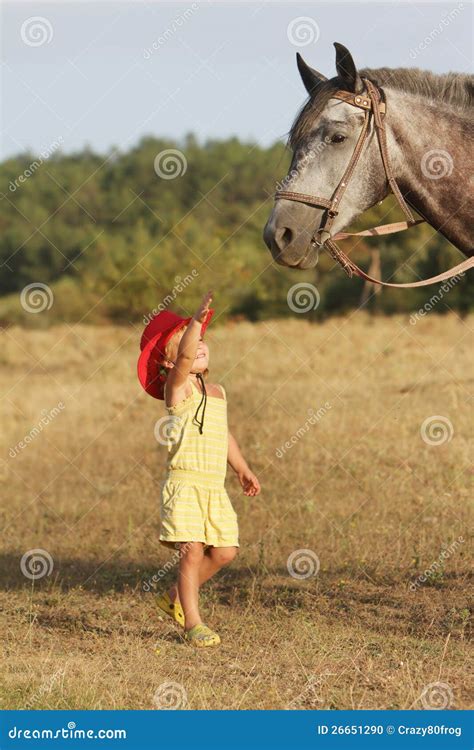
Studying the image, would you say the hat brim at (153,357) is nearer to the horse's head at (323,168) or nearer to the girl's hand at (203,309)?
the girl's hand at (203,309)

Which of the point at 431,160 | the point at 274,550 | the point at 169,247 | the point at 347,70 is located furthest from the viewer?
the point at 169,247

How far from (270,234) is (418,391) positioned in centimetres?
803

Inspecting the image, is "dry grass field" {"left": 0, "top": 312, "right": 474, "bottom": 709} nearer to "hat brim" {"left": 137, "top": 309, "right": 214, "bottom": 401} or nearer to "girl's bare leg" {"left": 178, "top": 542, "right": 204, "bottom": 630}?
"girl's bare leg" {"left": 178, "top": 542, "right": 204, "bottom": 630}

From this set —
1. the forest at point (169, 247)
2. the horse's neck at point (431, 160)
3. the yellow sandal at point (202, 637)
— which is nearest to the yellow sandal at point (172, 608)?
the yellow sandal at point (202, 637)

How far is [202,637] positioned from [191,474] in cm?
85

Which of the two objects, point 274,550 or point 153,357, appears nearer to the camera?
point 153,357

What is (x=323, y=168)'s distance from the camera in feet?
14.8

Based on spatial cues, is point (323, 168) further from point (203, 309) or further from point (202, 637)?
point (202, 637)

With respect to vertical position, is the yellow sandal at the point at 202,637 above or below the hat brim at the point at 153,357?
below

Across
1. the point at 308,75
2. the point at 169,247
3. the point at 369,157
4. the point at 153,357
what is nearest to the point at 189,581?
the point at 153,357

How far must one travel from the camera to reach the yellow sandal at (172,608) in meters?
5.04

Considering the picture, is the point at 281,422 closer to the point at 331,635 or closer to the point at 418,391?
the point at 418,391

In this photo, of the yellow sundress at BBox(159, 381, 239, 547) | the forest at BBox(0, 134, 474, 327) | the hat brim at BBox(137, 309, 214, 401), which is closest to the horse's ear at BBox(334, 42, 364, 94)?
the forest at BBox(0, 134, 474, 327)

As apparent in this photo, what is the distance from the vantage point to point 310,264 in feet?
14.7
